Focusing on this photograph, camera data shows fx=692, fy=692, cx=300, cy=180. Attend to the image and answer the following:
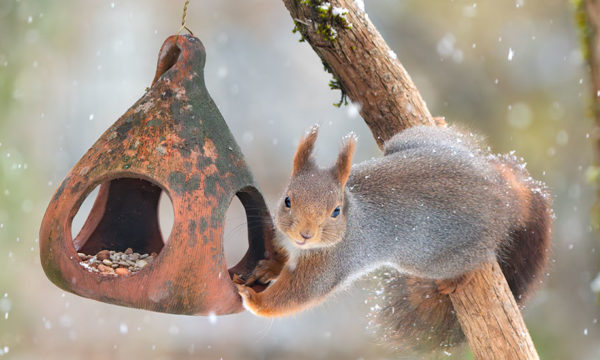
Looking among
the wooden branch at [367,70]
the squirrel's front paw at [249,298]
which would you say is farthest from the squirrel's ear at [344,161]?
the wooden branch at [367,70]

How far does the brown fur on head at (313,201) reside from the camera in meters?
1.67

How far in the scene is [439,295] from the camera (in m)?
2.29

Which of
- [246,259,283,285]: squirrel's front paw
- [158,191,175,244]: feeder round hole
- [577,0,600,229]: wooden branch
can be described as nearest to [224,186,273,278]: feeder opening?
[246,259,283,285]: squirrel's front paw

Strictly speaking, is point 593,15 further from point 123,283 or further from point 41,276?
point 41,276

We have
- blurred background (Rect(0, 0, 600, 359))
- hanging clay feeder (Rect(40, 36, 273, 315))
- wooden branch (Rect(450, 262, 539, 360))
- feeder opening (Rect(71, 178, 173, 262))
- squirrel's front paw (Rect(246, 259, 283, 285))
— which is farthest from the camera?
blurred background (Rect(0, 0, 600, 359))

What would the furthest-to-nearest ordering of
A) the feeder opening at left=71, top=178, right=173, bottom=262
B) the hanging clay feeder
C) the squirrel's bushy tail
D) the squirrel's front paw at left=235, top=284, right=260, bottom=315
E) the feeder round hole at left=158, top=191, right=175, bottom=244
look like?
the feeder round hole at left=158, top=191, right=175, bottom=244, the squirrel's bushy tail, the feeder opening at left=71, top=178, right=173, bottom=262, the squirrel's front paw at left=235, top=284, right=260, bottom=315, the hanging clay feeder

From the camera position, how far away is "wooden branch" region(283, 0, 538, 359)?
2.10 meters

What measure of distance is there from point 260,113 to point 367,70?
2.38m

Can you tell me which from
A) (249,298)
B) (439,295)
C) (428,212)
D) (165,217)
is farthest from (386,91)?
(165,217)

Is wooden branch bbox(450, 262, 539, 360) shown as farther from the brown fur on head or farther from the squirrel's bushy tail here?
the brown fur on head

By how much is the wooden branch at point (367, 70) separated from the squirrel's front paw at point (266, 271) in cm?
65

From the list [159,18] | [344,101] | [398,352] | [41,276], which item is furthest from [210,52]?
[398,352]

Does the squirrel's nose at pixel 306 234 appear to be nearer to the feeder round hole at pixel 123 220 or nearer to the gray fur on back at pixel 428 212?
the gray fur on back at pixel 428 212

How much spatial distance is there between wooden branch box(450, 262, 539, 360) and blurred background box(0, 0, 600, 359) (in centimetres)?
215
